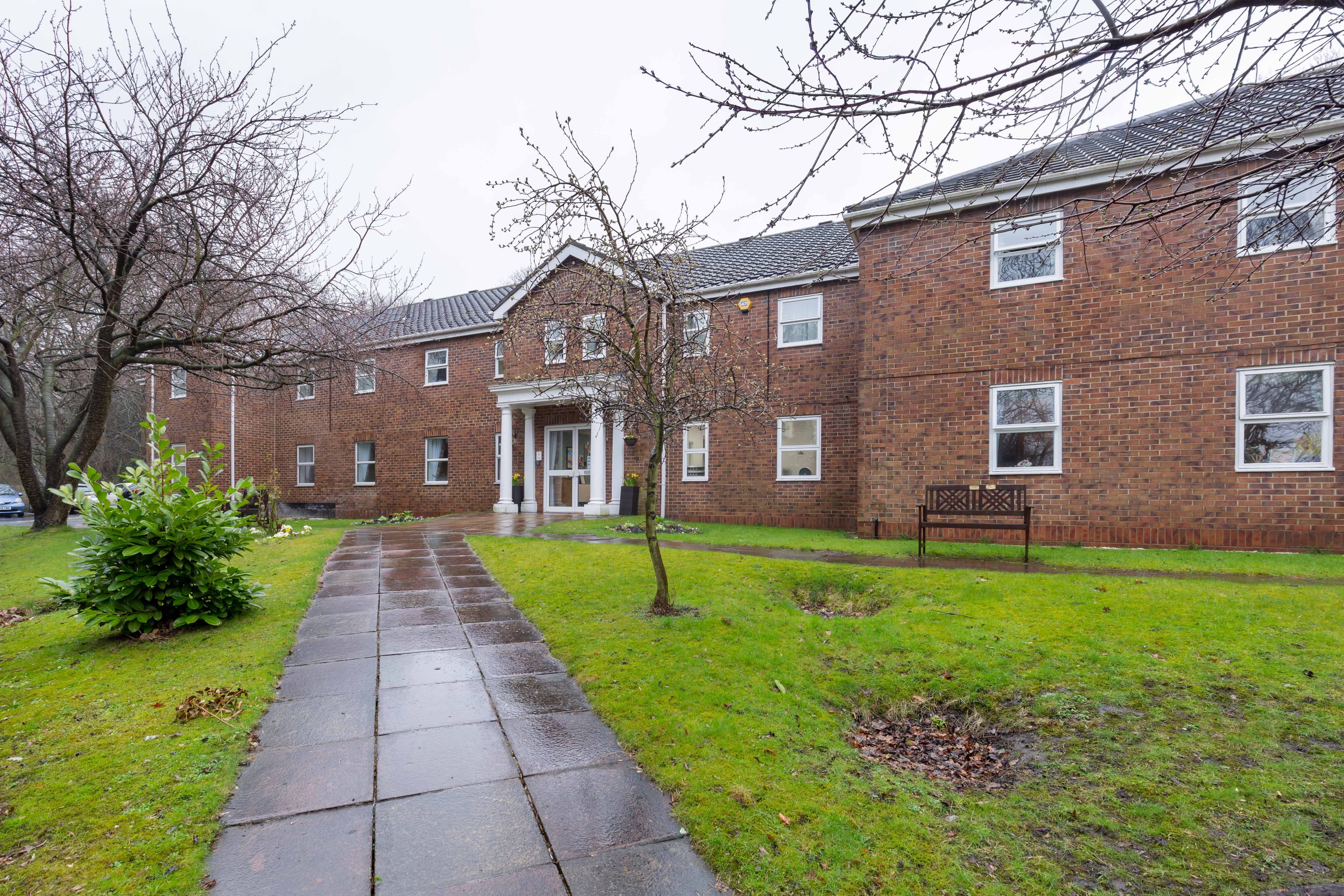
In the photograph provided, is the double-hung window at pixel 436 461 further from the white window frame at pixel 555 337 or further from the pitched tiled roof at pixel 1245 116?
the pitched tiled roof at pixel 1245 116

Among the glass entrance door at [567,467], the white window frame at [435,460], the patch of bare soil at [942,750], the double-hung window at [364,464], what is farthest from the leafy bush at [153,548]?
the double-hung window at [364,464]

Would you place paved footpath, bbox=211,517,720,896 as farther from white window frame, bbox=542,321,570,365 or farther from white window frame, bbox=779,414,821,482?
white window frame, bbox=779,414,821,482

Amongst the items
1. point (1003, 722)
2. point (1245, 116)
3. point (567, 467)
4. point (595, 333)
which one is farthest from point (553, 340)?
point (567, 467)

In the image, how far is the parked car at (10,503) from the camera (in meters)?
28.3

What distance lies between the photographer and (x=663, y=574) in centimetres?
611

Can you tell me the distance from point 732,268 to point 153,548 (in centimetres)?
1341

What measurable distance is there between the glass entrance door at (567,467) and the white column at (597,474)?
3.81 ft

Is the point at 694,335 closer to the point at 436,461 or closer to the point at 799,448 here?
the point at 799,448

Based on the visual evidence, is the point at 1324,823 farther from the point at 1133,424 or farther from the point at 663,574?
the point at 1133,424

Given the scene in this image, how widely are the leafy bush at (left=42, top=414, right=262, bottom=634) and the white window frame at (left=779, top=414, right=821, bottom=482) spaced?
10638mm

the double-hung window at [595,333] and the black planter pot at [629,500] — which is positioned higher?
the double-hung window at [595,333]

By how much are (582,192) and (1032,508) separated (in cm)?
914

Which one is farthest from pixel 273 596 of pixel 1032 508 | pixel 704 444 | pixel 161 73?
pixel 1032 508

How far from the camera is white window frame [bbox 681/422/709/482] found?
15250 millimetres
